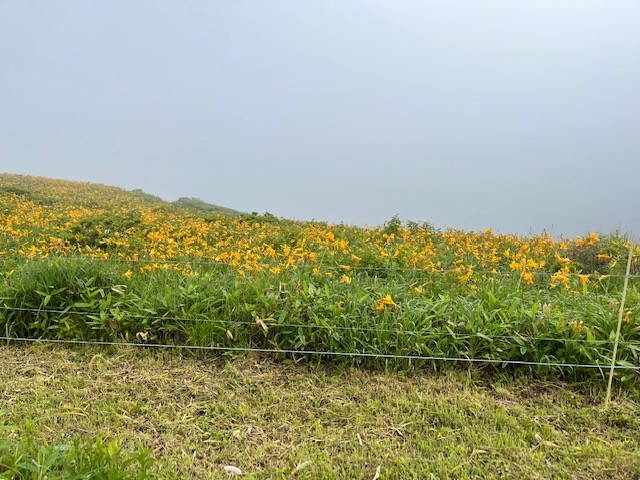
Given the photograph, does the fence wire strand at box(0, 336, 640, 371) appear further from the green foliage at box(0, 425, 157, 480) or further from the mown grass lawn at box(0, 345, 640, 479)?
the green foliage at box(0, 425, 157, 480)

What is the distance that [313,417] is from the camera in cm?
237

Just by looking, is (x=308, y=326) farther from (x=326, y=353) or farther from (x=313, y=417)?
(x=313, y=417)

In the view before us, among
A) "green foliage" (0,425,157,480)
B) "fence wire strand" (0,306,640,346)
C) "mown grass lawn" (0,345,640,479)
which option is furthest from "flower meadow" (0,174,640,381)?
"green foliage" (0,425,157,480)

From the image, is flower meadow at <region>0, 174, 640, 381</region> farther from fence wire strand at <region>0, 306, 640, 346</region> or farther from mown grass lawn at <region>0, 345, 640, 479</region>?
mown grass lawn at <region>0, 345, 640, 479</region>

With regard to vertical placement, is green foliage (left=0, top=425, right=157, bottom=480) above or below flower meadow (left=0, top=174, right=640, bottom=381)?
below

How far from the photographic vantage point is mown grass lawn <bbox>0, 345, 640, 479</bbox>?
6.66ft

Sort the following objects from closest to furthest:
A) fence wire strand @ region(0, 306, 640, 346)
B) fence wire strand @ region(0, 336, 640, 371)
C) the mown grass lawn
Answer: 1. the mown grass lawn
2. fence wire strand @ region(0, 336, 640, 371)
3. fence wire strand @ region(0, 306, 640, 346)

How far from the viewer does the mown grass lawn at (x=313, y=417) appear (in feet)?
6.66

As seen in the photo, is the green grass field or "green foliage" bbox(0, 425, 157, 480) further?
the green grass field

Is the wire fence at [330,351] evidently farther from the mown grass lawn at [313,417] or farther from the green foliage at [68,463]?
the green foliage at [68,463]

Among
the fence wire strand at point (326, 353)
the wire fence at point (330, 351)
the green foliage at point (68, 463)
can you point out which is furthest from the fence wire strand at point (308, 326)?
the green foliage at point (68, 463)

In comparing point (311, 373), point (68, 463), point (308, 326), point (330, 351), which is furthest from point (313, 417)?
point (68, 463)

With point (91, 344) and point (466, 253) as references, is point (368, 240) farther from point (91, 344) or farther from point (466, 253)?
point (91, 344)

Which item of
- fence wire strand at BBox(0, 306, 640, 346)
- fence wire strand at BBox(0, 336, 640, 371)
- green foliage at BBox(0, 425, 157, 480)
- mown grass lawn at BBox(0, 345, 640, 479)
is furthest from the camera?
fence wire strand at BBox(0, 306, 640, 346)
